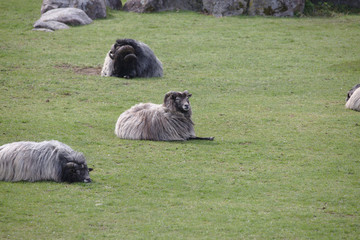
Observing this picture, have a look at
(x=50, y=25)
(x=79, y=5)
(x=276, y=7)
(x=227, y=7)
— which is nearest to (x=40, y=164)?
(x=50, y=25)

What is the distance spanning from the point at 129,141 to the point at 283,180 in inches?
161

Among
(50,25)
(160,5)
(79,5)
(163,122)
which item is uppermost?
(160,5)

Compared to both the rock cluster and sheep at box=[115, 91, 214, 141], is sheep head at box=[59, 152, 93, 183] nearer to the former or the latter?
sheep at box=[115, 91, 214, 141]

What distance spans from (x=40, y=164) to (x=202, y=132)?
540 cm

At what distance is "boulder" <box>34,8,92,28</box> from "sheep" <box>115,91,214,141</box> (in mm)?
16484

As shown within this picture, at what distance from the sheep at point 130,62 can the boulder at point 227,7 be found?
37.5ft

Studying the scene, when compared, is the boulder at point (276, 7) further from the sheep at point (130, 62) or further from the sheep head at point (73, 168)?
the sheep head at point (73, 168)

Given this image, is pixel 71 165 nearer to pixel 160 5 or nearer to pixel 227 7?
pixel 227 7

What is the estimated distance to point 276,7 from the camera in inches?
1216

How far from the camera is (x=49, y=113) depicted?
15438 mm

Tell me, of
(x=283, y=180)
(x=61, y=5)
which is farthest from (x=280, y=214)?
(x=61, y=5)

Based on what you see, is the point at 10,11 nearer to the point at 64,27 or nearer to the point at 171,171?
the point at 64,27

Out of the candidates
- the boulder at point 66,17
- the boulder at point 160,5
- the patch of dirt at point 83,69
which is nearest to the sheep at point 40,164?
the patch of dirt at point 83,69

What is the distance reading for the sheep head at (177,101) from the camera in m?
13.2
